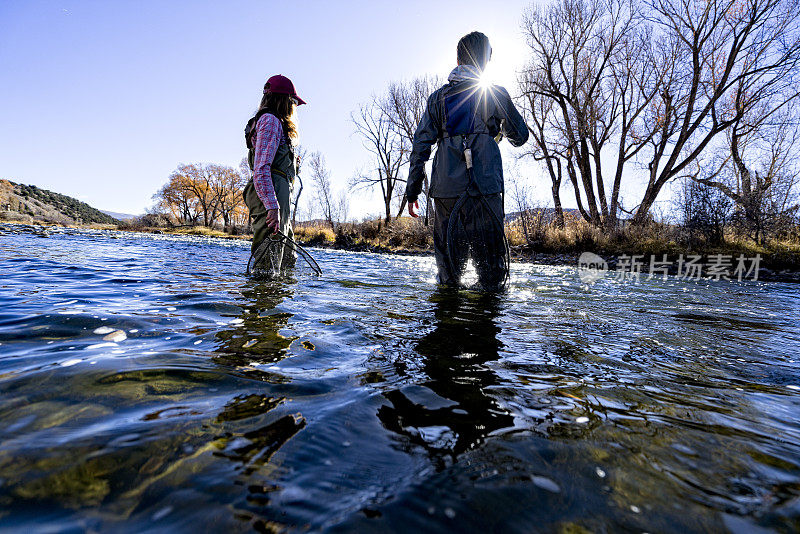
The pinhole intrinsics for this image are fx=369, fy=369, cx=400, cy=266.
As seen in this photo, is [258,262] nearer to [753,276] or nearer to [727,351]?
[727,351]

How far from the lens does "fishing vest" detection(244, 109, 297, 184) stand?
405 centimetres

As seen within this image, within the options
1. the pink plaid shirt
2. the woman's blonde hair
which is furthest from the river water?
the woman's blonde hair

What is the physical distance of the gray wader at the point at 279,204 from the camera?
13.6ft

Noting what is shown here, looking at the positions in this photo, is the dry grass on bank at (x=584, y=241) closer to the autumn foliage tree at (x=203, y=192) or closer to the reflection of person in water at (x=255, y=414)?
the reflection of person in water at (x=255, y=414)

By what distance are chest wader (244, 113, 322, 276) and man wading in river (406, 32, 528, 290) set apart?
4.65 ft

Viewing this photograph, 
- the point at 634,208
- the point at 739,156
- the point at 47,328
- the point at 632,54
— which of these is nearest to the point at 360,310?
the point at 47,328

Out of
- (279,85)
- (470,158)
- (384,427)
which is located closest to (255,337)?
(384,427)

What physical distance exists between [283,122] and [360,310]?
2334 mm

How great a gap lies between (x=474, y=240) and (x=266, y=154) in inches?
93.1

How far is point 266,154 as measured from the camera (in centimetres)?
375

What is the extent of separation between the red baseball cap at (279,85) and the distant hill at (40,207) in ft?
177

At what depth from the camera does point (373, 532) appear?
28.3 inches

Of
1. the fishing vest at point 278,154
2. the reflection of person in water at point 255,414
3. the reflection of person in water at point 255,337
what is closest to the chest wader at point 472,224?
the fishing vest at point 278,154

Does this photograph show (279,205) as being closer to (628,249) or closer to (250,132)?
(250,132)
